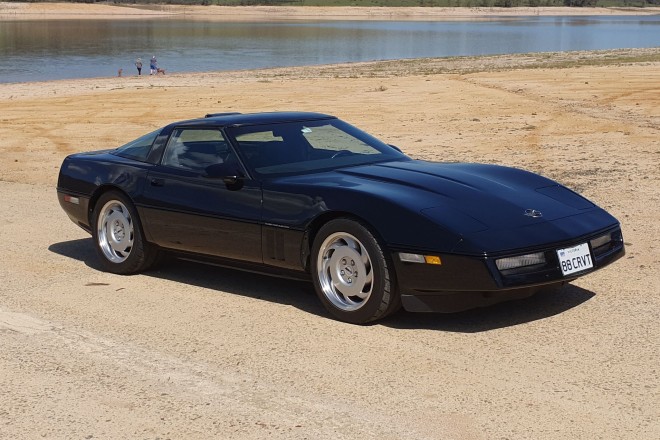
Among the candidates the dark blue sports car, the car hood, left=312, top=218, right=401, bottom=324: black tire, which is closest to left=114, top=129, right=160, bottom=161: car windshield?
the dark blue sports car

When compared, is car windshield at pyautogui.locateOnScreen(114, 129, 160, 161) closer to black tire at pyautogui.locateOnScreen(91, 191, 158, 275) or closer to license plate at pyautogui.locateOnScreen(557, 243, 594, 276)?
black tire at pyautogui.locateOnScreen(91, 191, 158, 275)

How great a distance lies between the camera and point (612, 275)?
7.77 m

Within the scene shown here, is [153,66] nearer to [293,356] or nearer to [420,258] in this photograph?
[420,258]

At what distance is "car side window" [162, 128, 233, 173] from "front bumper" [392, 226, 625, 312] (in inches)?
75.4

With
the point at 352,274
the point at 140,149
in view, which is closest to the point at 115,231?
the point at 140,149

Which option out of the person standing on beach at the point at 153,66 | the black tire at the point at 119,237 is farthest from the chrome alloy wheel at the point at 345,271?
the person standing on beach at the point at 153,66

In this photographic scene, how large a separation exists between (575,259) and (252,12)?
158447 millimetres

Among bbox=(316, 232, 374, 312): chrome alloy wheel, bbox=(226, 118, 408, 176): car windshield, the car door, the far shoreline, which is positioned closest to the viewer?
bbox=(316, 232, 374, 312): chrome alloy wheel

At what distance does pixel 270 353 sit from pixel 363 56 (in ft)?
181

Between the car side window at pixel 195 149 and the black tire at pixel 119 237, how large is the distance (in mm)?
551

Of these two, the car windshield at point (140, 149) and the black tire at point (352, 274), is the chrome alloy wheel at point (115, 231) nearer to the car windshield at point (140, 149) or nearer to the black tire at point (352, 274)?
the car windshield at point (140, 149)

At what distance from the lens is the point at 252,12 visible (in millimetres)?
161000

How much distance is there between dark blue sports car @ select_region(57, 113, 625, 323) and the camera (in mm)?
6277

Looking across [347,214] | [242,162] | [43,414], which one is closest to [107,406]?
[43,414]
